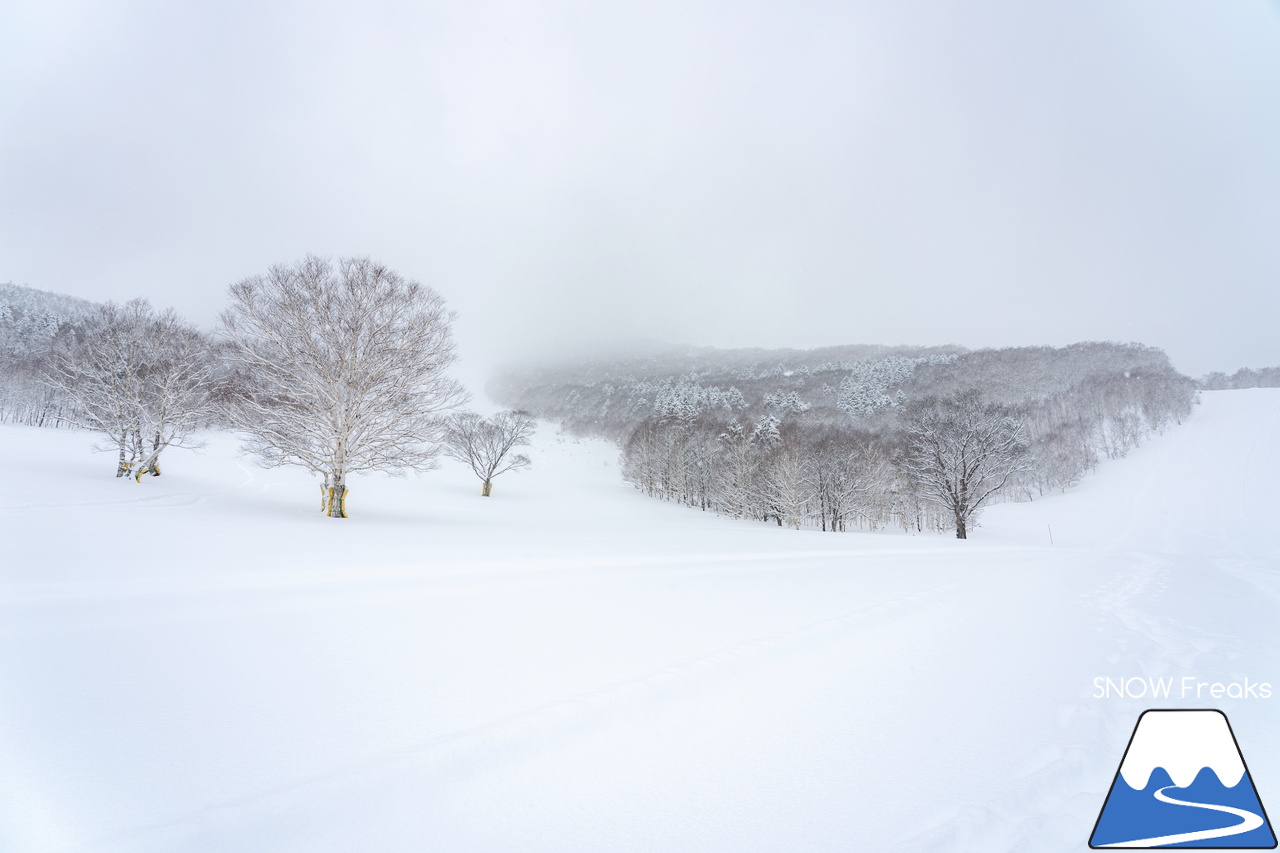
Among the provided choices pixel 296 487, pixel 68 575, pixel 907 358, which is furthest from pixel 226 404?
pixel 907 358

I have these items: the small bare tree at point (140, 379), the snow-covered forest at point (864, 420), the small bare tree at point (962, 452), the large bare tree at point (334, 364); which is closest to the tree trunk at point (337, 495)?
the large bare tree at point (334, 364)

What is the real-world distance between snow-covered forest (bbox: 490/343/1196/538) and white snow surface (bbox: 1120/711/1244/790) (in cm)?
2859

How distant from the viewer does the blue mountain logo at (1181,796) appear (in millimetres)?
2420

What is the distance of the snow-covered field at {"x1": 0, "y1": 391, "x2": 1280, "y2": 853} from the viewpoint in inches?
83.7

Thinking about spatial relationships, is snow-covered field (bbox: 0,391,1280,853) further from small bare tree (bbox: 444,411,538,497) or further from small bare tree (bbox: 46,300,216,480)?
small bare tree (bbox: 444,411,538,497)

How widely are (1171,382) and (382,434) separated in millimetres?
119739

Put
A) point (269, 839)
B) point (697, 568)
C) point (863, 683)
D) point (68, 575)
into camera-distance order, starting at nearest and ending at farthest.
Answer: point (269, 839)
point (863, 683)
point (68, 575)
point (697, 568)

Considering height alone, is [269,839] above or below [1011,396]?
below

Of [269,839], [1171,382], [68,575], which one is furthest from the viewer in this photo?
[1171,382]

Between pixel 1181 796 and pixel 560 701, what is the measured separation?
3837mm

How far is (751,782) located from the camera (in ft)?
8.22

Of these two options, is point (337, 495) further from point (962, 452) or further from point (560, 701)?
point (962, 452)

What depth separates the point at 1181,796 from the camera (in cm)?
271

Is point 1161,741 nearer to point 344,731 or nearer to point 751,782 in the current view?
point 751,782
